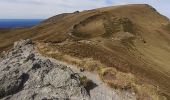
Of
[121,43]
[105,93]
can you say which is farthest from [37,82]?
[121,43]

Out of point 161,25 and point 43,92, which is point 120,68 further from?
point 161,25

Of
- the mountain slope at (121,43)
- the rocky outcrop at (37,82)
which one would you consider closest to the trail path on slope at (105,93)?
the rocky outcrop at (37,82)

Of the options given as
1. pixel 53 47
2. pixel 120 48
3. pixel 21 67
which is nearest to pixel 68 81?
pixel 21 67

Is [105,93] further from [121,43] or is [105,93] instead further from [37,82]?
[121,43]

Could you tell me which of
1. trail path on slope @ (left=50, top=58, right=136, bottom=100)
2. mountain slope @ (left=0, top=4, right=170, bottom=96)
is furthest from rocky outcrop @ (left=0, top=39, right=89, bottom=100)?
mountain slope @ (left=0, top=4, right=170, bottom=96)

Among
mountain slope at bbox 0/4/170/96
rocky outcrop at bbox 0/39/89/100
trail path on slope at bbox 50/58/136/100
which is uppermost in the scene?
rocky outcrop at bbox 0/39/89/100

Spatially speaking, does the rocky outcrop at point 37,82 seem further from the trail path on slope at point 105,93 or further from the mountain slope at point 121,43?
the mountain slope at point 121,43

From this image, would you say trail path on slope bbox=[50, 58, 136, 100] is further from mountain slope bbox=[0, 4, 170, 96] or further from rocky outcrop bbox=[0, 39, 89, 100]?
mountain slope bbox=[0, 4, 170, 96]

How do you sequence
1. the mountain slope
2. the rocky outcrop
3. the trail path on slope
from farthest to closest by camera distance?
the mountain slope, the trail path on slope, the rocky outcrop
